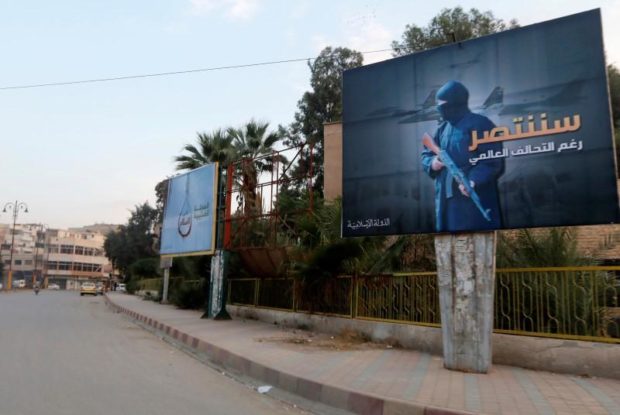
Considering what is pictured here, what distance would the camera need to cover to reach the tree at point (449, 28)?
26344 mm

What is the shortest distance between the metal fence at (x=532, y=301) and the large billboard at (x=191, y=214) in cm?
720

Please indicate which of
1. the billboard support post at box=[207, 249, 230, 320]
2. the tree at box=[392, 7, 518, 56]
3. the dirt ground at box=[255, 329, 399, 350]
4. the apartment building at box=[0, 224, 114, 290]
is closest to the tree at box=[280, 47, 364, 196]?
the tree at box=[392, 7, 518, 56]

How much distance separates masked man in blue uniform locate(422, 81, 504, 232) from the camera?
747cm

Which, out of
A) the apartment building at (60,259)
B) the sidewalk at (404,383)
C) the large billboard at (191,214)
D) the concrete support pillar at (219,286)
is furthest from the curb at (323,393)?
the apartment building at (60,259)

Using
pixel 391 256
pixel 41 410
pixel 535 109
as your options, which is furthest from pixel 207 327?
pixel 535 109

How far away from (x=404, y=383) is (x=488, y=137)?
383 cm

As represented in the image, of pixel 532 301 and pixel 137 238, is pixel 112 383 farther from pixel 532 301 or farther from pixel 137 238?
pixel 137 238

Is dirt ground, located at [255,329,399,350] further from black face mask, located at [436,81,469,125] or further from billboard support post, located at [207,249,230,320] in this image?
billboard support post, located at [207,249,230,320]

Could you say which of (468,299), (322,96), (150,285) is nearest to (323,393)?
(468,299)

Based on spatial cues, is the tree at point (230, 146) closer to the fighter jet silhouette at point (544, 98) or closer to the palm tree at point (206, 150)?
the palm tree at point (206, 150)

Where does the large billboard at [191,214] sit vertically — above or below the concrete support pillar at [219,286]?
above

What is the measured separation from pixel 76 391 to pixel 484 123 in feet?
22.0

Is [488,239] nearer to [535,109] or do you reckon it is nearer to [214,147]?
[535,109]

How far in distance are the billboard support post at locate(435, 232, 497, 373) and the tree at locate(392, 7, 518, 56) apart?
2100 cm
